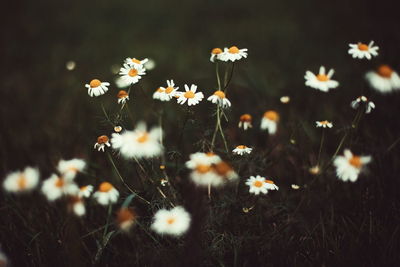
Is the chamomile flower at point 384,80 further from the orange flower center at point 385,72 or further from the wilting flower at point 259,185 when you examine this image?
the wilting flower at point 259,185

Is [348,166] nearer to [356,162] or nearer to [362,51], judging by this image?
[356,162]

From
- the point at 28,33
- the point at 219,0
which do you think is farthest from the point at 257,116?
the point at 219,0

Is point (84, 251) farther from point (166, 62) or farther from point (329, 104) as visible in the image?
point (166, 62)

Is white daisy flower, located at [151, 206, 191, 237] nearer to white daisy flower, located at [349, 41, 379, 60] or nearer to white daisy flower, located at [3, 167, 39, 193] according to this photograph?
white daisy flower, located at [3, 167, 39, 193]

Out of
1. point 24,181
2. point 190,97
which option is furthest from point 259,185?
point 24,181

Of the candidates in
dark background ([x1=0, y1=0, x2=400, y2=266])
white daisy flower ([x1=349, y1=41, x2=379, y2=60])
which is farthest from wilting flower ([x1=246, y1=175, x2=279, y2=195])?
white daisy flower ([x1=349, y1=41, x2=379, y2=60])

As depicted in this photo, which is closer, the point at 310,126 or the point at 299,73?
the point at 310,126
